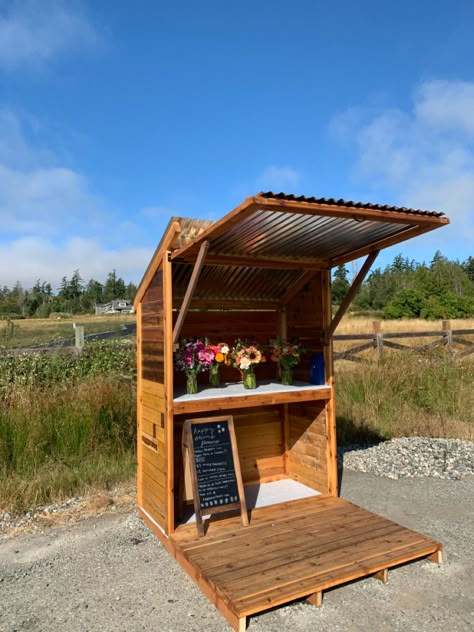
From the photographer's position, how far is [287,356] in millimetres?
4289

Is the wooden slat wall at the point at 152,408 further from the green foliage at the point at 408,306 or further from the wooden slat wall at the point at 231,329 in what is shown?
the green foliage at the point at 408,306

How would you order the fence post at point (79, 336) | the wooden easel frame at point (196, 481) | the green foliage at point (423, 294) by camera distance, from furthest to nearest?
1. the green foliage at point (423, 294)
2. the fence post at point (79, 336)
3. the wooden easel frame at point (196, 481)

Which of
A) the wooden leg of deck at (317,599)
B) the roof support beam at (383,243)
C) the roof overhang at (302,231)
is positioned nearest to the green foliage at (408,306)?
the roof support beam at (383,243)

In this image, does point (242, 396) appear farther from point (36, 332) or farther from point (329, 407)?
point (36, 332)

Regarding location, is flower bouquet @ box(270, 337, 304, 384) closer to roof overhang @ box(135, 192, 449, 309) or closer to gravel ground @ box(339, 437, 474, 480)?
roof overhang @ box(135, 192, 449, 309)

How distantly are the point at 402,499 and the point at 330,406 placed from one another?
1168 millimetres

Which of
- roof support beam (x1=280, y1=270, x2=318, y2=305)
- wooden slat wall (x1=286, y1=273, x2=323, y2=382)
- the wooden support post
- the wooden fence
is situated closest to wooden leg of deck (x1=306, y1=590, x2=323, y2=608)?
the wooden support post

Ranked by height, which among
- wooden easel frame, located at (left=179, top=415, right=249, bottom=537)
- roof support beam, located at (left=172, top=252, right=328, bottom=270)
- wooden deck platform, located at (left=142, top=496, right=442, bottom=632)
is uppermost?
roof support beam, located at (left=172, top=252, right=328, bottom=270)

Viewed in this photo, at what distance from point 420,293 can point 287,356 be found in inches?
1385

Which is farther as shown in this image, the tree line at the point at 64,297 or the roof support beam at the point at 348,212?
the tree line at the point at 64,297

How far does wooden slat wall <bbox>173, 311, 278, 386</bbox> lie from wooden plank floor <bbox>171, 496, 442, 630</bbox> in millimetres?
1328

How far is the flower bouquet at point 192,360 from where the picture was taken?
12.5 ft

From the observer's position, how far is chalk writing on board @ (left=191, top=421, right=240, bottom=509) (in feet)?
11.7

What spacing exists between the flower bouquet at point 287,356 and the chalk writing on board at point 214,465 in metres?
0.80
